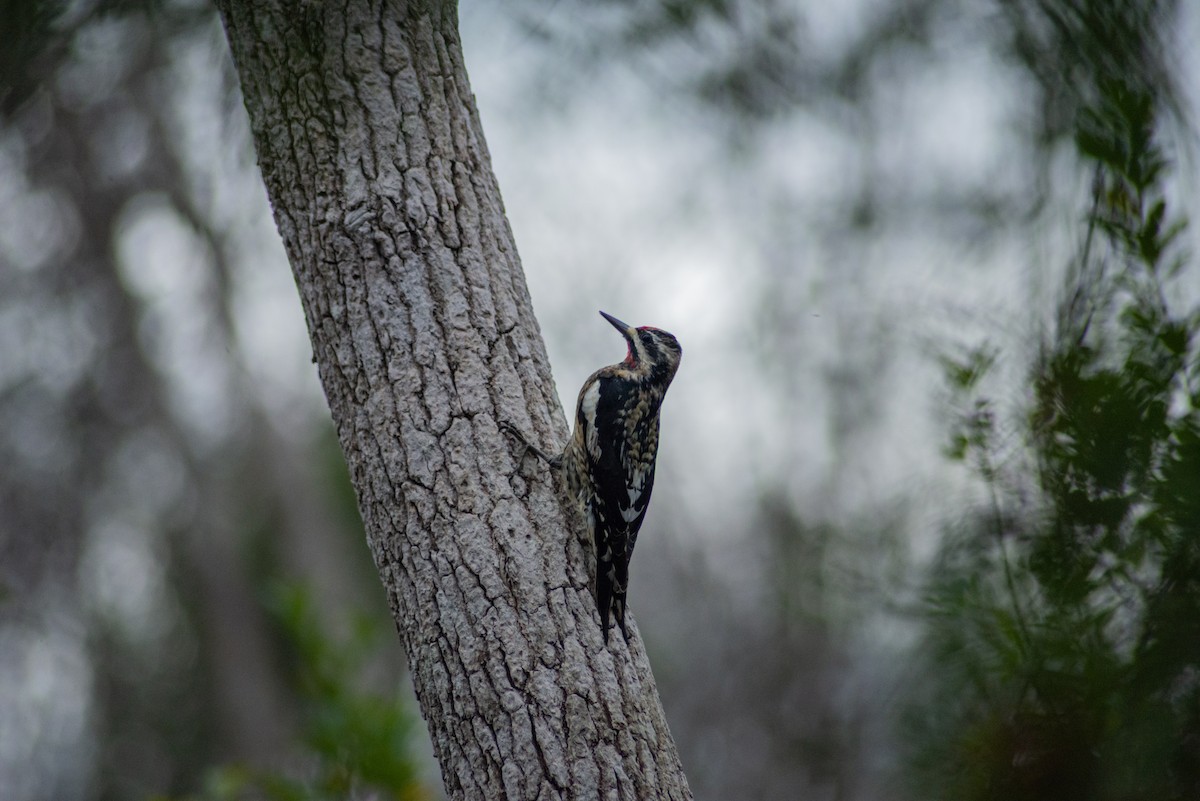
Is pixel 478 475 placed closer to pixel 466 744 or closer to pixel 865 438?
pixel 466 744

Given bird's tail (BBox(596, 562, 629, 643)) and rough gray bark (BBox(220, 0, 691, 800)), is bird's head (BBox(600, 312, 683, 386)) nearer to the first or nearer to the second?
rough gray bark (BBox(220, 0, 691, 800))

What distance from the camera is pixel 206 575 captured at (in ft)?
37.4

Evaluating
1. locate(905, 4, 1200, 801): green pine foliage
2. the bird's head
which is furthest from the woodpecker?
locate(905, 4, 1200, 801): green pine foliage

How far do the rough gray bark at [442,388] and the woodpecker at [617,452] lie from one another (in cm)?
10

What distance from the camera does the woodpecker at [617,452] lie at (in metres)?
2.40

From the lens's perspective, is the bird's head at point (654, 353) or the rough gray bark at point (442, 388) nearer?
the rough gray bark at point (442, 388)

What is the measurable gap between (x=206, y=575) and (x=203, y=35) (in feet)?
32.5

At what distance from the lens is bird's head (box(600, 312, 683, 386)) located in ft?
11.9

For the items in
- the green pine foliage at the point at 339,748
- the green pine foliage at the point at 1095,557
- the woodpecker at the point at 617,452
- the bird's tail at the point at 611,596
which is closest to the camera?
the green pine foliage at the point at 1095,557

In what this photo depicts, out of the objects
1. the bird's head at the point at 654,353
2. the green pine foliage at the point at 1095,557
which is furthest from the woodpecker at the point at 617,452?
the green pine foliage at the point at 1095,557

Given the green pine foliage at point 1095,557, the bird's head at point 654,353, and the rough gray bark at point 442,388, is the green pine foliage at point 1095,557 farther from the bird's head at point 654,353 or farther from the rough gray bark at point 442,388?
the bird's head at point 654,353

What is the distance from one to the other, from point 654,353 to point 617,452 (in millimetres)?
688

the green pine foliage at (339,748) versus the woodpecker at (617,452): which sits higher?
the woodpecker at (617,452)

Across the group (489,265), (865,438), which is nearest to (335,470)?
(865,438)
